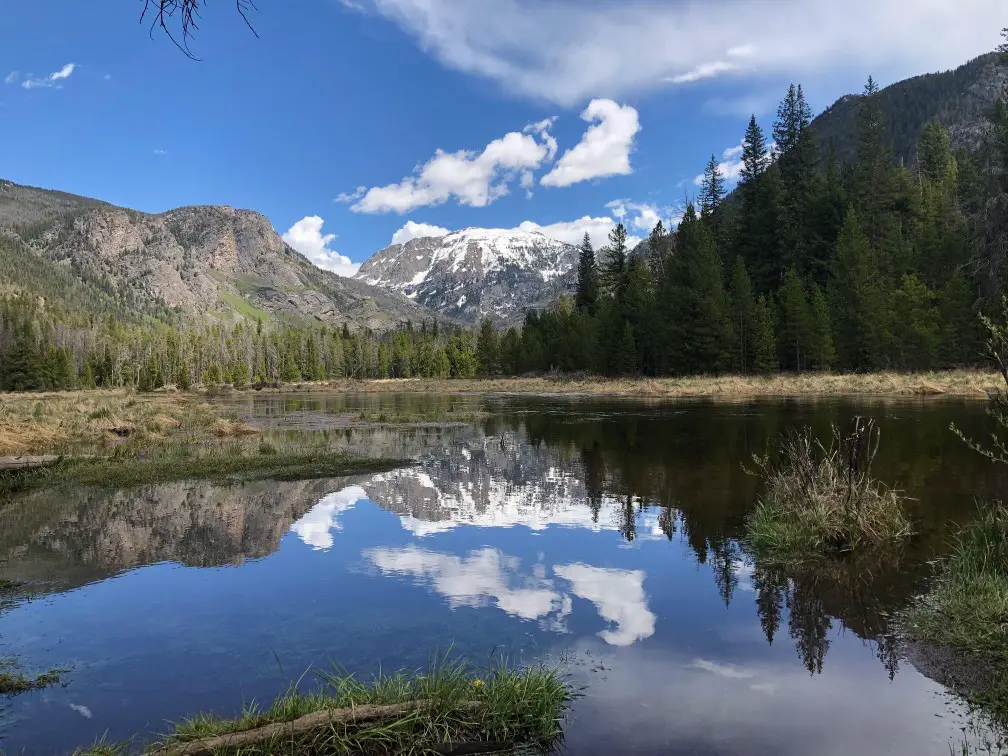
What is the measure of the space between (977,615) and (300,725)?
7.15 metres

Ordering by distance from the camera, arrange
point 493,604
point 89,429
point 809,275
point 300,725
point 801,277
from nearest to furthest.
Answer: point 300,725 < point 493,604 < point 89,429 < point 809,275 < point 801,277

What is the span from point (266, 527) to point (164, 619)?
4.97 metres

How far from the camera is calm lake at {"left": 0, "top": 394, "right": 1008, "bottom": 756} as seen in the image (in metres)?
5.62

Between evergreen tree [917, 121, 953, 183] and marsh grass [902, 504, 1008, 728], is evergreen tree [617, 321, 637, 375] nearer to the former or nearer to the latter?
evergreen tree [917, 121, 953, 183]

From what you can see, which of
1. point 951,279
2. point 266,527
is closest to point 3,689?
point 266,527

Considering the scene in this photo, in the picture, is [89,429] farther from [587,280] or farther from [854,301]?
[587,280]

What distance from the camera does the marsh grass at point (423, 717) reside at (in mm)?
4719

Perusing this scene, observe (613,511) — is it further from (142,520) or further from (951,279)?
(951,279)

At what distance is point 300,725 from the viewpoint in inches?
187

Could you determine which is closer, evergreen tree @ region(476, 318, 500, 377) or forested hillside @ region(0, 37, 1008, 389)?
forested hillside @ region(0, 37, 1008, 389)

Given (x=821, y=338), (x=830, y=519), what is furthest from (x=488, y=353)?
(x=830, y=519)

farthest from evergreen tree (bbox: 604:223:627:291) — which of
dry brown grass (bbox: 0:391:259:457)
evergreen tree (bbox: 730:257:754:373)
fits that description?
dry brown grass (bbox: 0:391:259:457)

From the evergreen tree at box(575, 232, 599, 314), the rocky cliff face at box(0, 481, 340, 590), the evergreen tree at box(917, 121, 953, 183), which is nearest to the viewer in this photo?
the rocky cliff face at box(0, 481, 340, 590)

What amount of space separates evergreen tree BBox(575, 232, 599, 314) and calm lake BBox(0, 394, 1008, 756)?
9167cm
